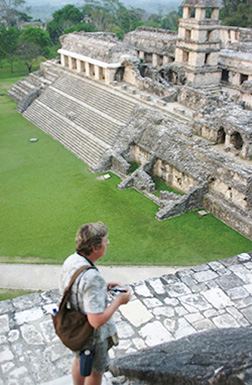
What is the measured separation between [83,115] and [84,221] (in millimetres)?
9106

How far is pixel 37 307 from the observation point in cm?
629

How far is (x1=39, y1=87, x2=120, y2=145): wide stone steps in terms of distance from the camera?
61.1ft

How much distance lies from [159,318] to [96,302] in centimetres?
274

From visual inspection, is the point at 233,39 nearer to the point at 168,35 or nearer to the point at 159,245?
the point at 168,35

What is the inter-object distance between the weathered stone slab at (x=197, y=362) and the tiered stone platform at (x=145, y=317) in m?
0.71

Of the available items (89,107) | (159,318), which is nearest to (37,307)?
(159,318)

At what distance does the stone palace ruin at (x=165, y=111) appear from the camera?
45.0ft

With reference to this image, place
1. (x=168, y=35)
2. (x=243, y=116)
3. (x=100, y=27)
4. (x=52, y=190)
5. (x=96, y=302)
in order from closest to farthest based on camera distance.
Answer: (x=96, y=302) < (x=243, y=116) < (x=52, y=190) < (x=168, y=35) < (x=100, y=27)

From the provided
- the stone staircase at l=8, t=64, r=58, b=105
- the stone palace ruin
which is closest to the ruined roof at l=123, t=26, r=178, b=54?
the stone palace ruin

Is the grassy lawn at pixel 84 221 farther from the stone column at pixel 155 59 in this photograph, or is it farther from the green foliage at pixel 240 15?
the green foliage at pixel 240 15

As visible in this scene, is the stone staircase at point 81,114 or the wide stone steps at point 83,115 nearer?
the stone staircase at point 81,114

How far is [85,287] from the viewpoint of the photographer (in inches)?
140

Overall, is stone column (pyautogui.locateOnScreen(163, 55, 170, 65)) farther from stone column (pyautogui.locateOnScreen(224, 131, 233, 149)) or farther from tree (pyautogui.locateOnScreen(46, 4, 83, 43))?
tree (pyautogui.locateOnScreen(46, 4, 83, 43))

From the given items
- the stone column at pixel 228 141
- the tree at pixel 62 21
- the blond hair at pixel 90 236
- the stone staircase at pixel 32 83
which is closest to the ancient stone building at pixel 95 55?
the stone staircase at pixel 32 83
